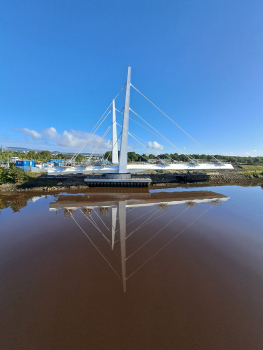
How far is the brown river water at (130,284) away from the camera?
2.99 meters

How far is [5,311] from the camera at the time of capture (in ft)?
11.4

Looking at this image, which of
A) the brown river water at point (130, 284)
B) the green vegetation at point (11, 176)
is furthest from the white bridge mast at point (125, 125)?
the green vegetation at point (11, 176)

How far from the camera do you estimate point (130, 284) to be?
4.25 m

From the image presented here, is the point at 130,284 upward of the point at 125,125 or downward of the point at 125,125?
downward

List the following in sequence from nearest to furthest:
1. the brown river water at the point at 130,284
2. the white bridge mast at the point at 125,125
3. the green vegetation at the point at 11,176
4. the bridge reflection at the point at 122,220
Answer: the brown river water at the point at 130,284, the bridge reflection at the point at 122,220, the green vegetation at the point at 11,176, the white bridge mast at the point at 125,125

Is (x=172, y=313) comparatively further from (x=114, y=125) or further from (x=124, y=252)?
(x=114, y=125)

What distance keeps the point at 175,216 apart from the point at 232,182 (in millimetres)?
21458

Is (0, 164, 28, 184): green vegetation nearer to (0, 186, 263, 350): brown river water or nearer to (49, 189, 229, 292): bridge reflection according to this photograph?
(49, 189, 229, 292): bridge reflection

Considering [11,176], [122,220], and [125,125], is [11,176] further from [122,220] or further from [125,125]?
[122,220]

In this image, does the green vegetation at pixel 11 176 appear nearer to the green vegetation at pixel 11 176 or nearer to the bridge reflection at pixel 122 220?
the green vegetation at pixel 11 176

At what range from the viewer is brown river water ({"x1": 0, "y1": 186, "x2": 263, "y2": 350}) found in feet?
9.81

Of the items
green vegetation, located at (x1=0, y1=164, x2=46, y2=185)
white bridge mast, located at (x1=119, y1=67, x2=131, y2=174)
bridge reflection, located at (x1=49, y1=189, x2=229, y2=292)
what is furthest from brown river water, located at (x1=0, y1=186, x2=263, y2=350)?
white bridge mast, located at (x1=119, y1=67, x2=131, y2=174)

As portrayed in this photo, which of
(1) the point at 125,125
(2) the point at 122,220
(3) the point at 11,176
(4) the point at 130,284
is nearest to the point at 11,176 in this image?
(3) the point at 11,176

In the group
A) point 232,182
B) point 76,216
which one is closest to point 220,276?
point 76,216
